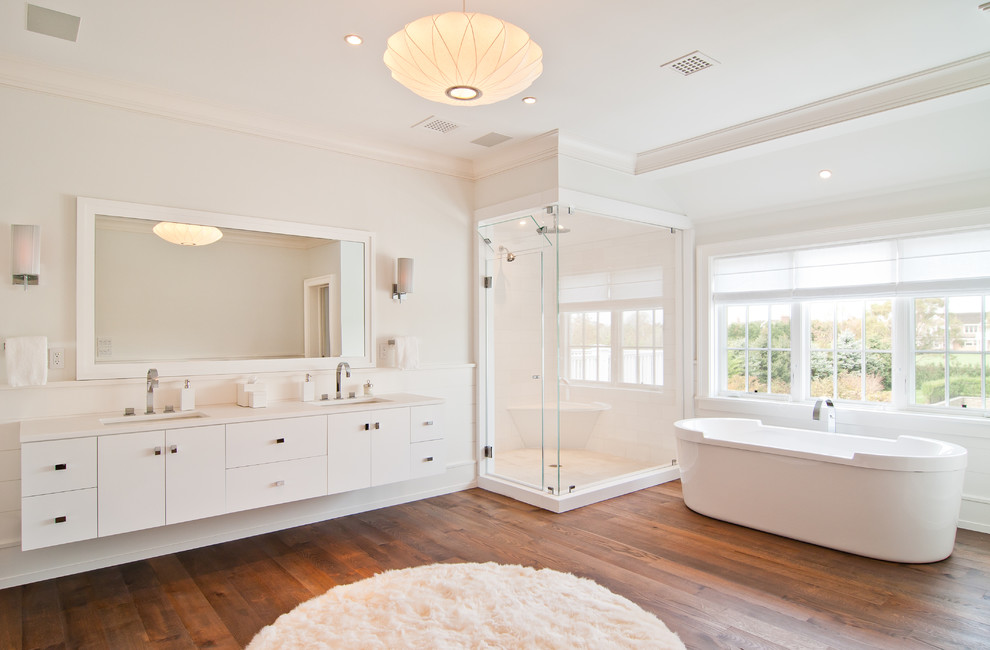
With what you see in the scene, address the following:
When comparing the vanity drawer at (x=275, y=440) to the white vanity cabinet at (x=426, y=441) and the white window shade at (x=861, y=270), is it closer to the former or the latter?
the white vanity cabinet at (x=426, y=441)

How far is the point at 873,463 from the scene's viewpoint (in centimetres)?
320

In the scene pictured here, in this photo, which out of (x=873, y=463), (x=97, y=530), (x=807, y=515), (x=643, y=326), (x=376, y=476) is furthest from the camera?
(x=643, y=326)

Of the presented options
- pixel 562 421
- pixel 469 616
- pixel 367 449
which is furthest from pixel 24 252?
pixel 562 421

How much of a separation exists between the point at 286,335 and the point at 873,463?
3628mm

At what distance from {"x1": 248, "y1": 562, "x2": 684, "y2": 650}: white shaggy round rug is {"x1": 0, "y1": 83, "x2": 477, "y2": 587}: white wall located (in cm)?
132

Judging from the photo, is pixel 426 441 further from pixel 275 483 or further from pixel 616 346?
pixel 616 346

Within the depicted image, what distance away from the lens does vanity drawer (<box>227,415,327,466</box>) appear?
315cm

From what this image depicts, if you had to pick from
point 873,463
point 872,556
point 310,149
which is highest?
point 310,149

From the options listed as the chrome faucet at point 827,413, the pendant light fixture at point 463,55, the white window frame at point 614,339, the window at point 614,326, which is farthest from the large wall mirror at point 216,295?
the chrome faucet at point 827,413

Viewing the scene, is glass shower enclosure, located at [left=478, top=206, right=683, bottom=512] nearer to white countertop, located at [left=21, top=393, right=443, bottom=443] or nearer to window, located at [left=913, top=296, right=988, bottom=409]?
white countertop, located at [left=21, top=393, right=443, bottom=443]

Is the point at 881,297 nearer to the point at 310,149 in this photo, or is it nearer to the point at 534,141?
the point at 534,141

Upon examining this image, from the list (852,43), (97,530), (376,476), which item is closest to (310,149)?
(376,476)

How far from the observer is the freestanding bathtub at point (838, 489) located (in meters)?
3.13

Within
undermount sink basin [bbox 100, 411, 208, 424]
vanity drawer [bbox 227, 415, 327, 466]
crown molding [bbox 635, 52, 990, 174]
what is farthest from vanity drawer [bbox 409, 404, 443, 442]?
crown molding [bbox 635, 52, 990, 174]
